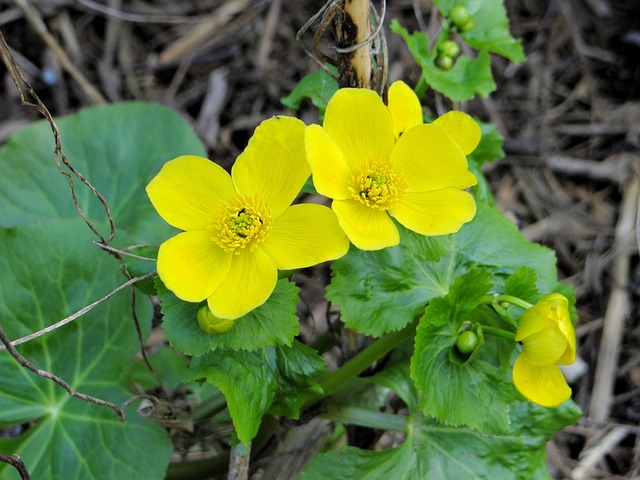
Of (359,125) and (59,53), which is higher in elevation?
(359,125)

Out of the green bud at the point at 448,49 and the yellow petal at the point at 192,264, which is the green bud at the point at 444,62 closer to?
the green bud at the point at 448,49

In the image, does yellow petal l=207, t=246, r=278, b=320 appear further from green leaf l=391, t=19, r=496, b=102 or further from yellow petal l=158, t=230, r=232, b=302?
green leaf l=391, t=19, r=496, b=102

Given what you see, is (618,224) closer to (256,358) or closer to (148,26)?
(256,358)

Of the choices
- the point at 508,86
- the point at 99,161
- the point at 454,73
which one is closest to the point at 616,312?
the point at 508,86

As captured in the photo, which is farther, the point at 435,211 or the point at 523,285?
the point at 523,285

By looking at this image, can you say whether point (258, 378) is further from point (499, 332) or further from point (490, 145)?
A: point (490, 145)

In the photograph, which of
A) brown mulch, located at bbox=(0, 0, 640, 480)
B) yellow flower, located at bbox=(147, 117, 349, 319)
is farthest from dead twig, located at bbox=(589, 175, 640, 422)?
yellow flower, located at bbox=(147, 117, 349, 319)

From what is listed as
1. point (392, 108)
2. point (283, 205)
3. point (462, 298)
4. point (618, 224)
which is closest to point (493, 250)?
point (462, 298)
